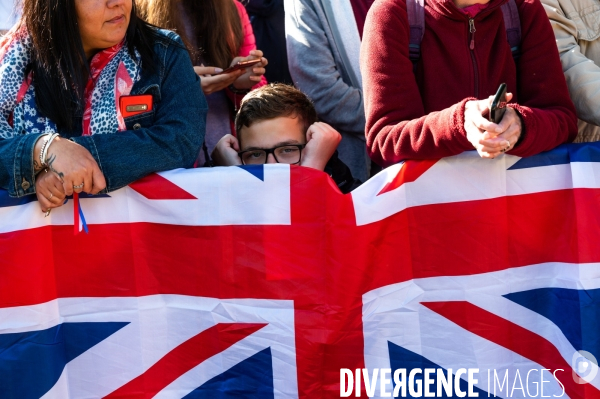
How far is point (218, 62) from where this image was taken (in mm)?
3740

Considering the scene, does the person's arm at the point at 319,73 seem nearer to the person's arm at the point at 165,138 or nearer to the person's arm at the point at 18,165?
the person's arm at the point at 165,138

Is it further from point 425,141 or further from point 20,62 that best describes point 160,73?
point 425,141

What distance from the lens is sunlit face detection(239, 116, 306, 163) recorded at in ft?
10.3

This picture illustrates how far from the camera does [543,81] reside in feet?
9.11

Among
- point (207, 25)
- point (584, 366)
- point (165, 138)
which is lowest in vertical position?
point (584, 366)

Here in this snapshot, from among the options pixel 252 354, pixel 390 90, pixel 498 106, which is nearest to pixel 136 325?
pixel 252 354

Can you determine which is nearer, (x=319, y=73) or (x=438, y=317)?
(x=438, y=317)

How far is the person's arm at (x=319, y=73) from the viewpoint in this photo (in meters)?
3.65

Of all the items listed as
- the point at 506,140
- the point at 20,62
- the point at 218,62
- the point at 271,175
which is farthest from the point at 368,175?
the point at 20,62

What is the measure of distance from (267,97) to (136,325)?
113cm

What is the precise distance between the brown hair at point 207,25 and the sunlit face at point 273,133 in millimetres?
675

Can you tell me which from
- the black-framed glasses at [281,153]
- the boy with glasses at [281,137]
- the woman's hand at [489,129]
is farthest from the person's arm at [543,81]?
the black-framed glasses at [281,153]

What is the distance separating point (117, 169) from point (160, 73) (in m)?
0.45

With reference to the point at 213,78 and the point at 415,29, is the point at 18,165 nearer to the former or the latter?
the point at 213,78
